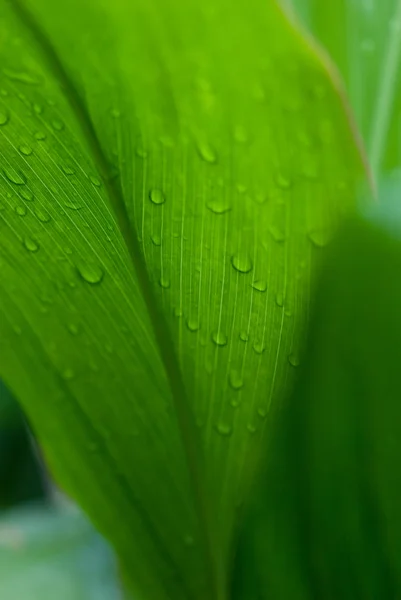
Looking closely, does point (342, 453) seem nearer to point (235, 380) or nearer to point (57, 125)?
point (235, 380)

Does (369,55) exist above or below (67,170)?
above

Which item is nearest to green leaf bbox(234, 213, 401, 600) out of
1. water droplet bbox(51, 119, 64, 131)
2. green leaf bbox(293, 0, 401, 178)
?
water droplet bbox(51, 119, 64, 131)

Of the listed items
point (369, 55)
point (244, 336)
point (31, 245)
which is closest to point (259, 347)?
point (244, 336)

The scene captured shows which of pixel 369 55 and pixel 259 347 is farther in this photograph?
pixel 369 55

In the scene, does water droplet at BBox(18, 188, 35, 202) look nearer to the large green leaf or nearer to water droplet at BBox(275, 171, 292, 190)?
the large green leaf

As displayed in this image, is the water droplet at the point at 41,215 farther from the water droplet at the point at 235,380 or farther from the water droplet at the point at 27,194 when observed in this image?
the water droplet at the point at 235,380

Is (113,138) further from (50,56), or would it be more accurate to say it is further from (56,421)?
(56,421)

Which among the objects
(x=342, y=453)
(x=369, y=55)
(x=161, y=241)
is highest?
(x=369, y=55)
